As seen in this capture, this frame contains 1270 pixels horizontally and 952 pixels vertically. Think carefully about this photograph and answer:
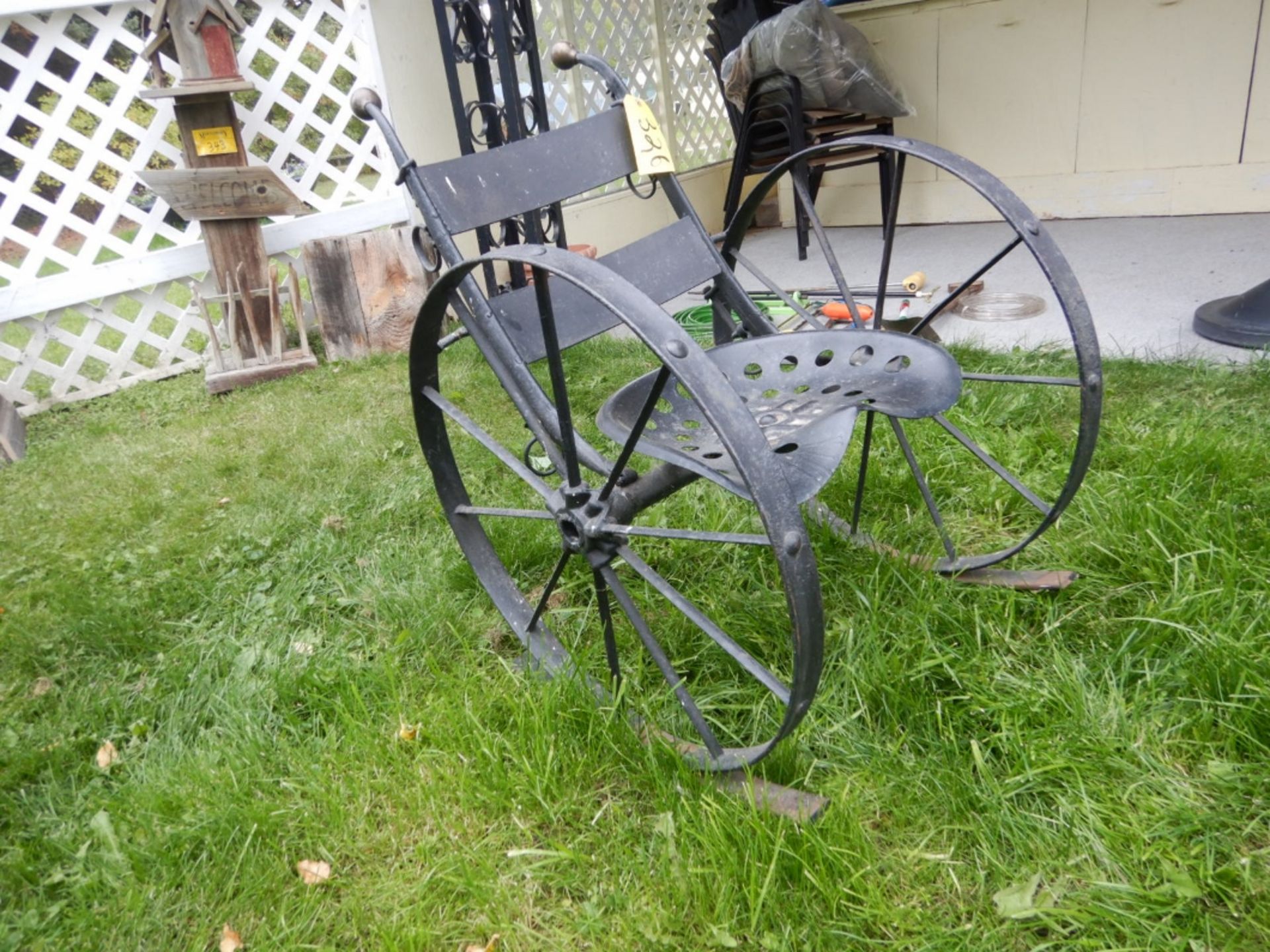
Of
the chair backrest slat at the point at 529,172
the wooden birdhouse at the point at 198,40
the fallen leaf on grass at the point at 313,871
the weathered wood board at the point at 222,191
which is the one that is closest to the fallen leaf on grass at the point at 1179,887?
the fallen leaf on grass at the point at 313,871

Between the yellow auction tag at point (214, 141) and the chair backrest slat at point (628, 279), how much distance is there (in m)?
2.26

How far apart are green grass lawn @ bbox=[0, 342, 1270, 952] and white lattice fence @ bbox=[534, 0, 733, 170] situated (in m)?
3.04

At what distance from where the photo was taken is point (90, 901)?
1.09m

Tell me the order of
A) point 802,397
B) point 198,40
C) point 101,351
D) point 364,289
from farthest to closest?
1. point 364,289
2. point 101,351
3. point 198,40
4. point 802,397

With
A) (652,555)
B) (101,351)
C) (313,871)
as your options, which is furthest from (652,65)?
(313,871)

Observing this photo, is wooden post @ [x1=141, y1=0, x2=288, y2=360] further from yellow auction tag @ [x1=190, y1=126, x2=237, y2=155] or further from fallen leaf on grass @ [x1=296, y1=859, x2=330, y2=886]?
fallen leaf on grass @ [x1=296, y1=859, x2=330, y2=886]

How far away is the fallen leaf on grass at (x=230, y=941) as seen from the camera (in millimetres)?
1013

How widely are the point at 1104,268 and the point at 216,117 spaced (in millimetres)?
3498

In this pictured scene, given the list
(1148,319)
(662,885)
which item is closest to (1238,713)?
(662,885)

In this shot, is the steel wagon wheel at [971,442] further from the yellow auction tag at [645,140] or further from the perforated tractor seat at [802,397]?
the yellow auction tag at [645,140]

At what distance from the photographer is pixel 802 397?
124 cm

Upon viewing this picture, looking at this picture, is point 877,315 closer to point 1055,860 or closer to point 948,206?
point 1055,860

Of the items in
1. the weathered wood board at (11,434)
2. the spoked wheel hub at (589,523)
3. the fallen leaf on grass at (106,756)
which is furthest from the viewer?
the weathered wood board at (11,434)

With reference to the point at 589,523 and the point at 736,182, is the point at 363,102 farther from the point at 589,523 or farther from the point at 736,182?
the point at 736,182
